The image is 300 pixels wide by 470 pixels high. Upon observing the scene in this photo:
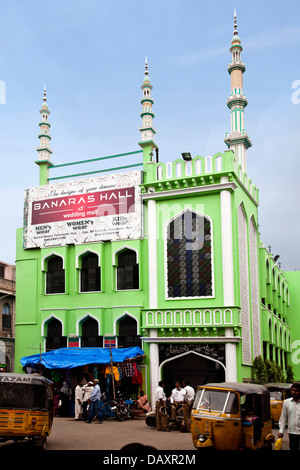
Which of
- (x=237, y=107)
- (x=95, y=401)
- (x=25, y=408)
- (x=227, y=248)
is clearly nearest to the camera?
(x=25, y=408)

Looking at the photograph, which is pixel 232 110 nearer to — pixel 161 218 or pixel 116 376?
pixel 161 218

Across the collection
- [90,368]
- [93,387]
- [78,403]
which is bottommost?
[78,403]

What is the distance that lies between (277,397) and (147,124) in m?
13.9

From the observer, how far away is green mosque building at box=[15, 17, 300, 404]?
22.2 metres

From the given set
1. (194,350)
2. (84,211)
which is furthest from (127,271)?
(194,350)

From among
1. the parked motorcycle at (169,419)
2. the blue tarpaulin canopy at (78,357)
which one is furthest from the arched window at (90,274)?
the parked motorcycle at (169,419)

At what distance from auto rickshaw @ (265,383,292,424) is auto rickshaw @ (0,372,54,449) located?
8.55m

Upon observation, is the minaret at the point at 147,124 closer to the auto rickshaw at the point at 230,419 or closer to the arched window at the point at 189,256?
the arched window at the point at 189,256

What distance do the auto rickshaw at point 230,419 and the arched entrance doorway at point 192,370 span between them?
9.36m

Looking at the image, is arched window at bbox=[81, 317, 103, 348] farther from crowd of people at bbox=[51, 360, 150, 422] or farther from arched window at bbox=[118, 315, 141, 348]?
crowd of people at bbox=[51, 360, 150, 422]

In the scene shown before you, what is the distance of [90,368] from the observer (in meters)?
22.7

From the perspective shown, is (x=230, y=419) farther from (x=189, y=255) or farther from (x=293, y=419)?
(x=189, y=255)

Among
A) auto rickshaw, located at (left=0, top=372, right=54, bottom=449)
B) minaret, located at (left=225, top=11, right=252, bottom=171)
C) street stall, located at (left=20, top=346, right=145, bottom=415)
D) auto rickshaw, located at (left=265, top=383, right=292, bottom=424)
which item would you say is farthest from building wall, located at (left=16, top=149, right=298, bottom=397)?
auto rickshaw, located at (left=0, top=372, right=54, bottom=449)
